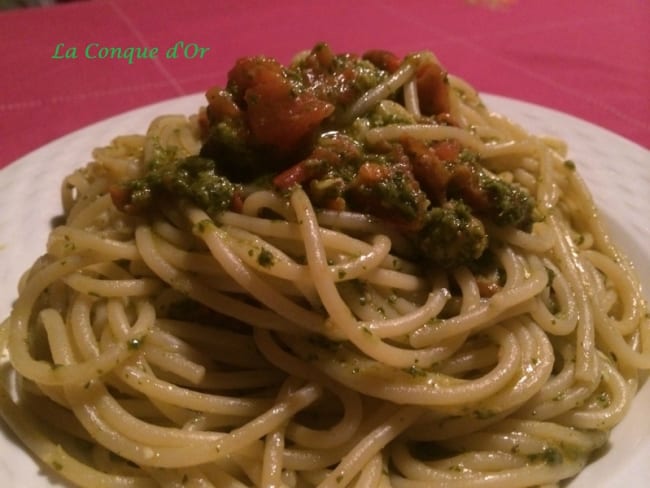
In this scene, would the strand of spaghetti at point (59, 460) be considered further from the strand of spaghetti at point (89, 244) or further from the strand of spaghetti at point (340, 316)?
the strand of spaghetti at point (340, 316)

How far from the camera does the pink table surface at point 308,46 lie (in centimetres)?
559

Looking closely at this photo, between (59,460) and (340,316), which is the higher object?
(59,460)

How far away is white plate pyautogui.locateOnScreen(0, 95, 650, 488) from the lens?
277 centimetres

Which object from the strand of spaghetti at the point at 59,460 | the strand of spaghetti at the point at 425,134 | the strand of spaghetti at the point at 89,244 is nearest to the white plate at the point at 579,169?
the strand of spaghetti at the point at 59,460

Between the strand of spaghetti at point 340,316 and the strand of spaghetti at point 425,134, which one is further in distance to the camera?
the strand of spaghetti at point 425,134

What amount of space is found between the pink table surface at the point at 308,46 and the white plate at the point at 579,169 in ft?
2.13

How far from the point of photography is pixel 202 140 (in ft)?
11.8

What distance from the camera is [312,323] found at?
107 inches

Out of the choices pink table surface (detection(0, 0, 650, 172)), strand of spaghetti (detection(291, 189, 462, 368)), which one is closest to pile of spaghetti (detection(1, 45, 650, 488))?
strand of spaghetti (detection(291, 189, 462, 368))

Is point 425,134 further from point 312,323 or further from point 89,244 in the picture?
point 89,244

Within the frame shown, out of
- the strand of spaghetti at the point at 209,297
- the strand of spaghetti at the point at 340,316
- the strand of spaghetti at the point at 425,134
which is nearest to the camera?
the strand of spaghetti at the point at 340,316

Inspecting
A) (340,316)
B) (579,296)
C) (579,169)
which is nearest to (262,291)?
(340,316)

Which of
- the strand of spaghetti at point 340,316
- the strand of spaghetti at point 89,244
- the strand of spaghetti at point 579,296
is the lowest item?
the strand of spaghetti at point 579,296

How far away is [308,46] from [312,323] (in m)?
4.52
